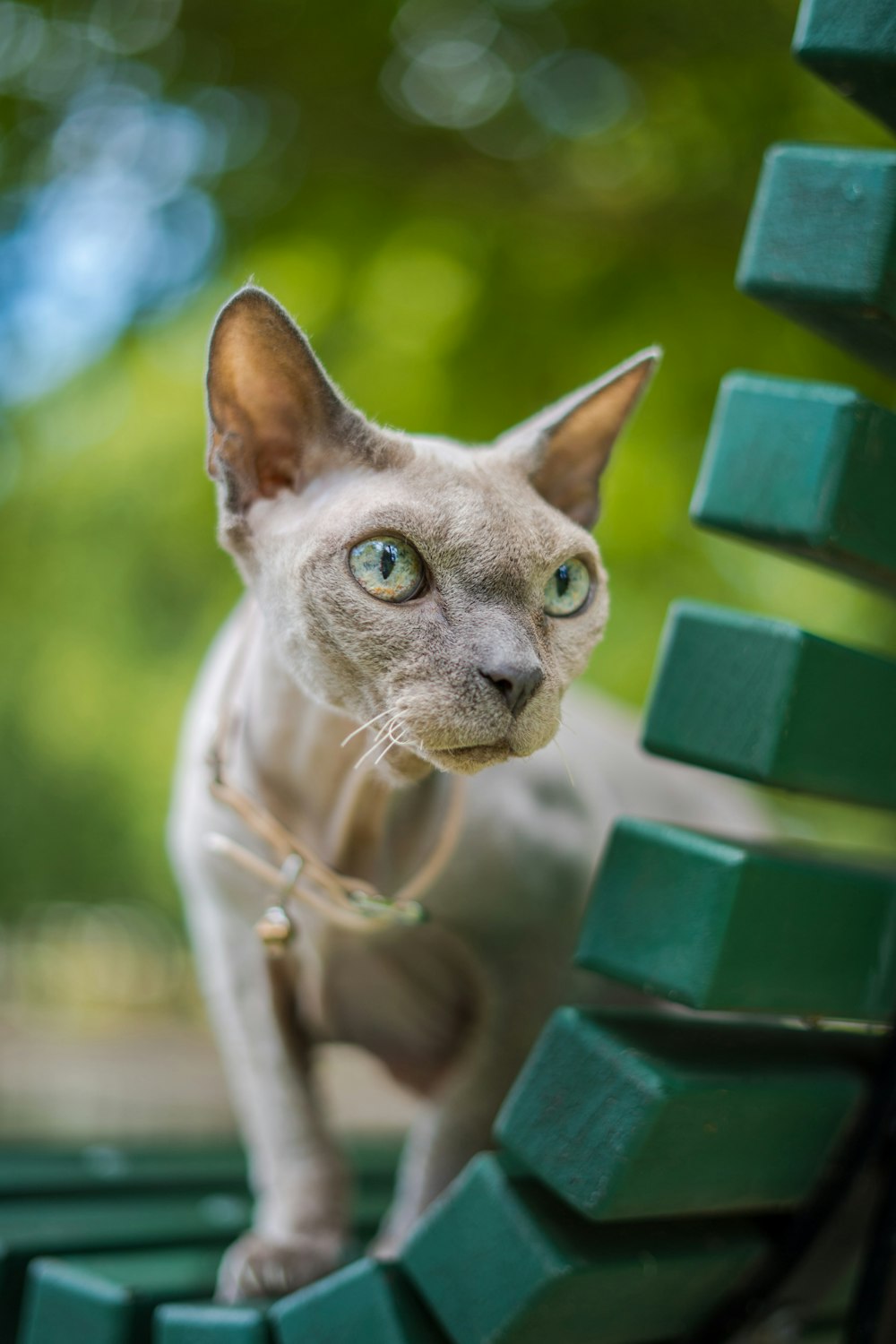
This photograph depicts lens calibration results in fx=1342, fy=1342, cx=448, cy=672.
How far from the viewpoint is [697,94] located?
7.38 ft

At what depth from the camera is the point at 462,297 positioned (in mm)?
2480

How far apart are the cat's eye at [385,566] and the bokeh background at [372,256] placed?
1320 millimetres

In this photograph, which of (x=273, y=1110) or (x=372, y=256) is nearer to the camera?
(x=273, y=1110)

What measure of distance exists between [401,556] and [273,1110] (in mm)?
647

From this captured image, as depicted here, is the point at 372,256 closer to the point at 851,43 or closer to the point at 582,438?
the point at 582,438

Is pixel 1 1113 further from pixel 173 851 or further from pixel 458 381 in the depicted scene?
pixel 458 381

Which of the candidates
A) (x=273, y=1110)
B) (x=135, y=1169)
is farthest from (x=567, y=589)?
(x=135, y=1169)

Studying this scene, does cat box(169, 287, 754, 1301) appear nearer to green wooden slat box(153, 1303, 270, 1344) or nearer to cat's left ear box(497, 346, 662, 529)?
cat's left ear box(497, 346, 662, 529)

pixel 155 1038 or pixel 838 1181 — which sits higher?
pixel 838 1181

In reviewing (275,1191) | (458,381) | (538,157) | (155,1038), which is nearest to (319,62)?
(538,157)

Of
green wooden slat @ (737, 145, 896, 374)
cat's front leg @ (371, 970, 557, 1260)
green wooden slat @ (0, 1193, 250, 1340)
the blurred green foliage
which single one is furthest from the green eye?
the blurred green foliage

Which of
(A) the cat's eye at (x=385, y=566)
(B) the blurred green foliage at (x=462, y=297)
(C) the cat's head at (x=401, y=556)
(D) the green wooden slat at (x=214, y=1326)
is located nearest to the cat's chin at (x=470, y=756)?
(C) the cat's head at (x=401, y=556)

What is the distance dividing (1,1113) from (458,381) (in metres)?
1.56

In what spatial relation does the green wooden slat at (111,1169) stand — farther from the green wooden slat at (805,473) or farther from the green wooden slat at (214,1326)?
the green wooden slat at (805,473)
